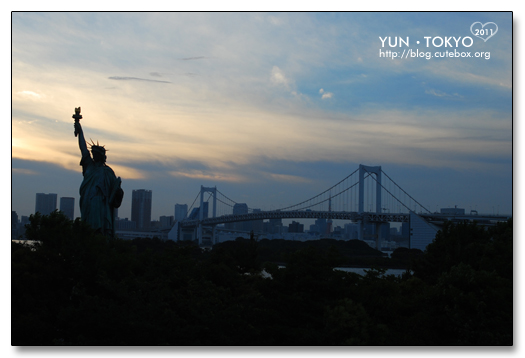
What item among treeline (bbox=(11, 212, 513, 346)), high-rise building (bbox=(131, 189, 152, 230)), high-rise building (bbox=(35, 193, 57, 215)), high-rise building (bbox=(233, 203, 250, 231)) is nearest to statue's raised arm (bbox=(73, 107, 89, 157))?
treeline (bbox=(11, 212, 513, 346))

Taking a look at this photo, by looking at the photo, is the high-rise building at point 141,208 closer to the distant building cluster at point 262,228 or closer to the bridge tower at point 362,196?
the distant building cluster at point 262,228

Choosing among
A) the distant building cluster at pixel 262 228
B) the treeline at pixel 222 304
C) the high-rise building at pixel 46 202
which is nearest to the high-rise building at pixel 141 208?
the distant building cluster at pixel 262 228

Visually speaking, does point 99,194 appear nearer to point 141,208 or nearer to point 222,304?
point 222,304

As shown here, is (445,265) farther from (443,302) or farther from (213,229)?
(213,229)

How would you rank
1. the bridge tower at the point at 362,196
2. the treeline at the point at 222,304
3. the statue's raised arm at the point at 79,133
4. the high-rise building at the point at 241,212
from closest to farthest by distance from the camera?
1. the treeline at the point at 222,304
2. the statue's raised arm at the point at 79,133
3. the bridge tower at the point at 362,196
4. the high-rise building at the point at 241,212

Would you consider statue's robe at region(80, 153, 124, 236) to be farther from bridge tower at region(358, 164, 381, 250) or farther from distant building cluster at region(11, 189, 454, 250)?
bridge tower at region(358, 164, 381, 250)

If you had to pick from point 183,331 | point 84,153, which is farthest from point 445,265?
point 84,153
